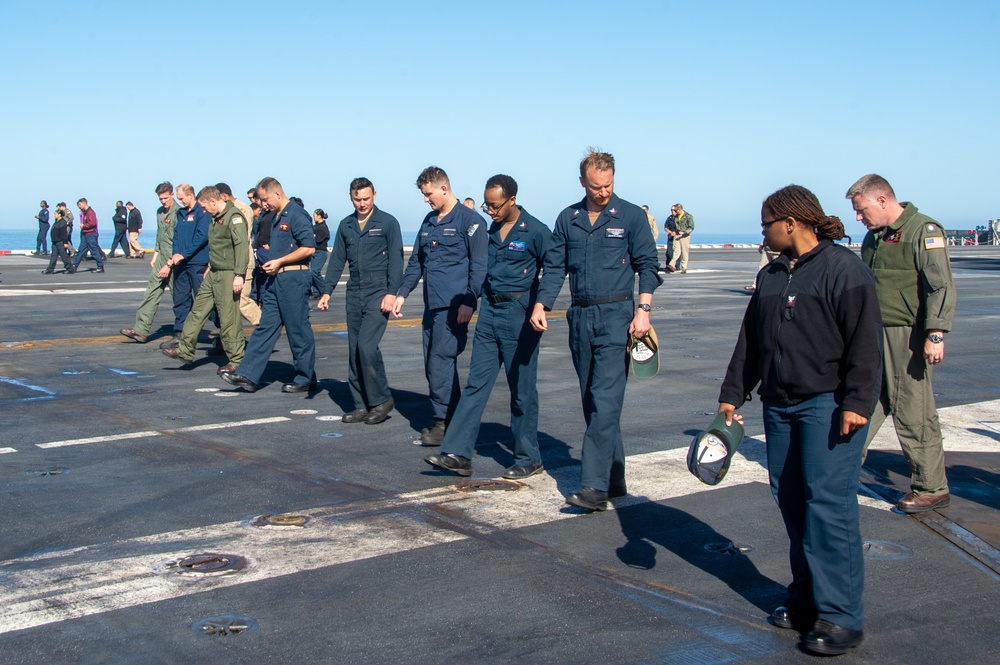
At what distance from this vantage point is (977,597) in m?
4.82

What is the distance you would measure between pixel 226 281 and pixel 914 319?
7179 millimetres

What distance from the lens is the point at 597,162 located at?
6.31 meters

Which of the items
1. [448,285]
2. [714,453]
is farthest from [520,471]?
[714,453]

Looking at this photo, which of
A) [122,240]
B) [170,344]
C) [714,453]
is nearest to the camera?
[714,453]

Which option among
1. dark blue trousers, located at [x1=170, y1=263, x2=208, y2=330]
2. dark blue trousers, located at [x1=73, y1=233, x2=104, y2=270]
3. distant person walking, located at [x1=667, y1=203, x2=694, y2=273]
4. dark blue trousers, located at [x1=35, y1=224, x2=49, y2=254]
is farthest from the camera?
dark blue trousers, located at [x1=35, y1=224, x2=49, y2=254]

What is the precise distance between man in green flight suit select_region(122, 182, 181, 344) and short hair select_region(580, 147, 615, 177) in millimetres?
8263

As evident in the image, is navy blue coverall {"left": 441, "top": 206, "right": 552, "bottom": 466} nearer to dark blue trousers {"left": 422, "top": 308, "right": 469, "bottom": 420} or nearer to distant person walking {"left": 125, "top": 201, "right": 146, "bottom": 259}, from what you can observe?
dark blue trousers {"left": 422, "top": 308, "right": 469, "bottom": 420}

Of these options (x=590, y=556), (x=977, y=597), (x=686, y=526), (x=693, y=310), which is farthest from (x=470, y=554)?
(x=693, y=310)

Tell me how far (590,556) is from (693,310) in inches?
562

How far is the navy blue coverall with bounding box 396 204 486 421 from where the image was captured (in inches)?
313

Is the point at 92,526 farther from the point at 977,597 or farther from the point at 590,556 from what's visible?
the point at 977,597

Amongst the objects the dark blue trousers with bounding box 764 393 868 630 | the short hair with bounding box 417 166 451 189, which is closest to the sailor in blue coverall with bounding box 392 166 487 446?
the short hair with bounding box 417 166 451 189

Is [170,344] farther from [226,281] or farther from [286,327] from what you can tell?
[286,327]

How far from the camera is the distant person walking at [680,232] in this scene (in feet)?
102
